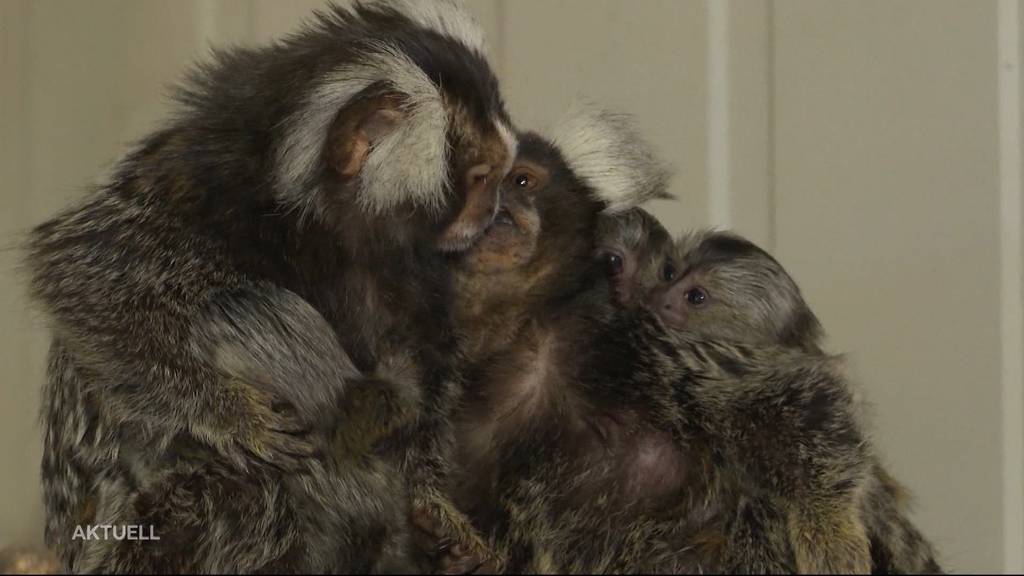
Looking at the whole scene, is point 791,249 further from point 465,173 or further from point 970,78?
point 465,173

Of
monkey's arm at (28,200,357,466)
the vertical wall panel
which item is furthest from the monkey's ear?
the vertical wall panel

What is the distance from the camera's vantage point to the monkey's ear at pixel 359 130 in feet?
5.90

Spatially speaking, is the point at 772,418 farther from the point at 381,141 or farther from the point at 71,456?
the point at 71,456

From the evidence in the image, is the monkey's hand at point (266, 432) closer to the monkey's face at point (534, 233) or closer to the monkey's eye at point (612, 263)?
the monkey's face at point (534, 233)

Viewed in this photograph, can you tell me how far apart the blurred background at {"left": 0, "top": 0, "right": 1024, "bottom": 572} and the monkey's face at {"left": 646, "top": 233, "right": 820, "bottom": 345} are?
0.39 metres

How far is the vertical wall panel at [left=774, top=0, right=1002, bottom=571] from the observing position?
2365mm

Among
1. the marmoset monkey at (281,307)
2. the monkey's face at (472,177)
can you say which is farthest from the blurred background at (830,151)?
the monkey's face at (472,177)

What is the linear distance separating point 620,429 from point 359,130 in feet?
1.63

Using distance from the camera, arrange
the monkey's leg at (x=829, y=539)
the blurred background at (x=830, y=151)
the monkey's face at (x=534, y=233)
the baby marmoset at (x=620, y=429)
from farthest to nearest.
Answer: the blurred background at (x=830, y=151)
the monkey's face at (x=534, y=233)
the baby marmoset at (x=620, y=429)
the monkey's leg at (x=829, y=539)

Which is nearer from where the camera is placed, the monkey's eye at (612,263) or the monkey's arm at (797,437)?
the monkey's arm at (797,437)

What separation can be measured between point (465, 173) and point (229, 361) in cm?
37

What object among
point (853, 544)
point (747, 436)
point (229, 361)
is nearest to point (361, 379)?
point (229, 361)

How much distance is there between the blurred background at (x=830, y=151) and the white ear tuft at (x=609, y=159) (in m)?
0.48

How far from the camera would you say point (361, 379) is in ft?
5.87
